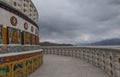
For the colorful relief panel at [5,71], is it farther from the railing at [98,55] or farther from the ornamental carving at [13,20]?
the railing at [98,55]

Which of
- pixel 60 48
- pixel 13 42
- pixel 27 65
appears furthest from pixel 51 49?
pixel 13 42

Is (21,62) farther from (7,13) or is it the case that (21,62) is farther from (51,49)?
(51,49)

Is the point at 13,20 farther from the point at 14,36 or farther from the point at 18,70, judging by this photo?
the point at 18,70

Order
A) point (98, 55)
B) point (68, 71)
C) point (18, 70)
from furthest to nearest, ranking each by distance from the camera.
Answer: point (98, 55)
point (68, 71)
point (18, 70)

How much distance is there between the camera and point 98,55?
12.9 m

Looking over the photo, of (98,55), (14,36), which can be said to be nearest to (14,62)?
(14,36)

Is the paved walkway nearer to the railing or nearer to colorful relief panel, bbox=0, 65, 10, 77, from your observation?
the railing

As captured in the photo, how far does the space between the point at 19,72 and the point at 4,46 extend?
1.97 metres

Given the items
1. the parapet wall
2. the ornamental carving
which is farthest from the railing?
the ornamental carving

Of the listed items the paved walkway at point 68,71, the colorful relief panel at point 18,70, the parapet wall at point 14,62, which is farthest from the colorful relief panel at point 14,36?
the paved walkway at point 68,71

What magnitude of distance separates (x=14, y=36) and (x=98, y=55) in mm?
6869

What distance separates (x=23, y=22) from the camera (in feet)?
A: 31.6

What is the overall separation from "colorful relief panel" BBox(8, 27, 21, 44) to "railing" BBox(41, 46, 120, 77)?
4424 millimetres

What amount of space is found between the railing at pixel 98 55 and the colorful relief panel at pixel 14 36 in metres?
4.42
